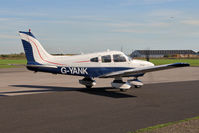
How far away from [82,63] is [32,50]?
3.18m

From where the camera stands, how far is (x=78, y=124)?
7.86 meters

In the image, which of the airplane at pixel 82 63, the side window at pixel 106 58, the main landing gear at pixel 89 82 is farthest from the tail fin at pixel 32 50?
the side window at pixel 106 58

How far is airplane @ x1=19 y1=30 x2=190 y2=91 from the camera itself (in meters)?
15.3

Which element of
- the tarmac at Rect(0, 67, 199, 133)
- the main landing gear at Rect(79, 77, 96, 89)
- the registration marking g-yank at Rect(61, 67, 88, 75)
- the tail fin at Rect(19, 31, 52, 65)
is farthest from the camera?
the main landing gear at Rect(79, 77, 96, 89)

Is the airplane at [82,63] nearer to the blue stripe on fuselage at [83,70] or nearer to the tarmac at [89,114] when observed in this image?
the blue stripe on fuselage at [83,70]

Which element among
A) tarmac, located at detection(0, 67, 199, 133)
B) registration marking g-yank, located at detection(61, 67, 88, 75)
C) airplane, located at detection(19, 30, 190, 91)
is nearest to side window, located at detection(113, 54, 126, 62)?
airplane, located at detection(19, 30, 190, 91)

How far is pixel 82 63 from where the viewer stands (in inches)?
611

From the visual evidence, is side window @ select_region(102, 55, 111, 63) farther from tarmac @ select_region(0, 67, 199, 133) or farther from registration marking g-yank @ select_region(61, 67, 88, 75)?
tarmac @ select_region(0, 67, 199, 133)

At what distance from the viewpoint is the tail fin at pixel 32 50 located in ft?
49.9

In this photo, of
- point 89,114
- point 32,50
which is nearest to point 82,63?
point 32,50

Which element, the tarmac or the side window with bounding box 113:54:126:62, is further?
the side window with bounding box 113:54:126:62

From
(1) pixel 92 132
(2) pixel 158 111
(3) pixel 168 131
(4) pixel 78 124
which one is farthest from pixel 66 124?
(2) pixel 158 111

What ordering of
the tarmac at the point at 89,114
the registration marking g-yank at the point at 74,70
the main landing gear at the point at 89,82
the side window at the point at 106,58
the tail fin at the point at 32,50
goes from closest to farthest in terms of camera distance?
the tarmac at the point at 89,114, the tail fin at the point at 32,50, the registration marking g-yank at the point at 74,70, the side window at the point at 106,58, the main landing gear at the point at 89,82

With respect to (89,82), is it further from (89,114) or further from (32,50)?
(89,114)
